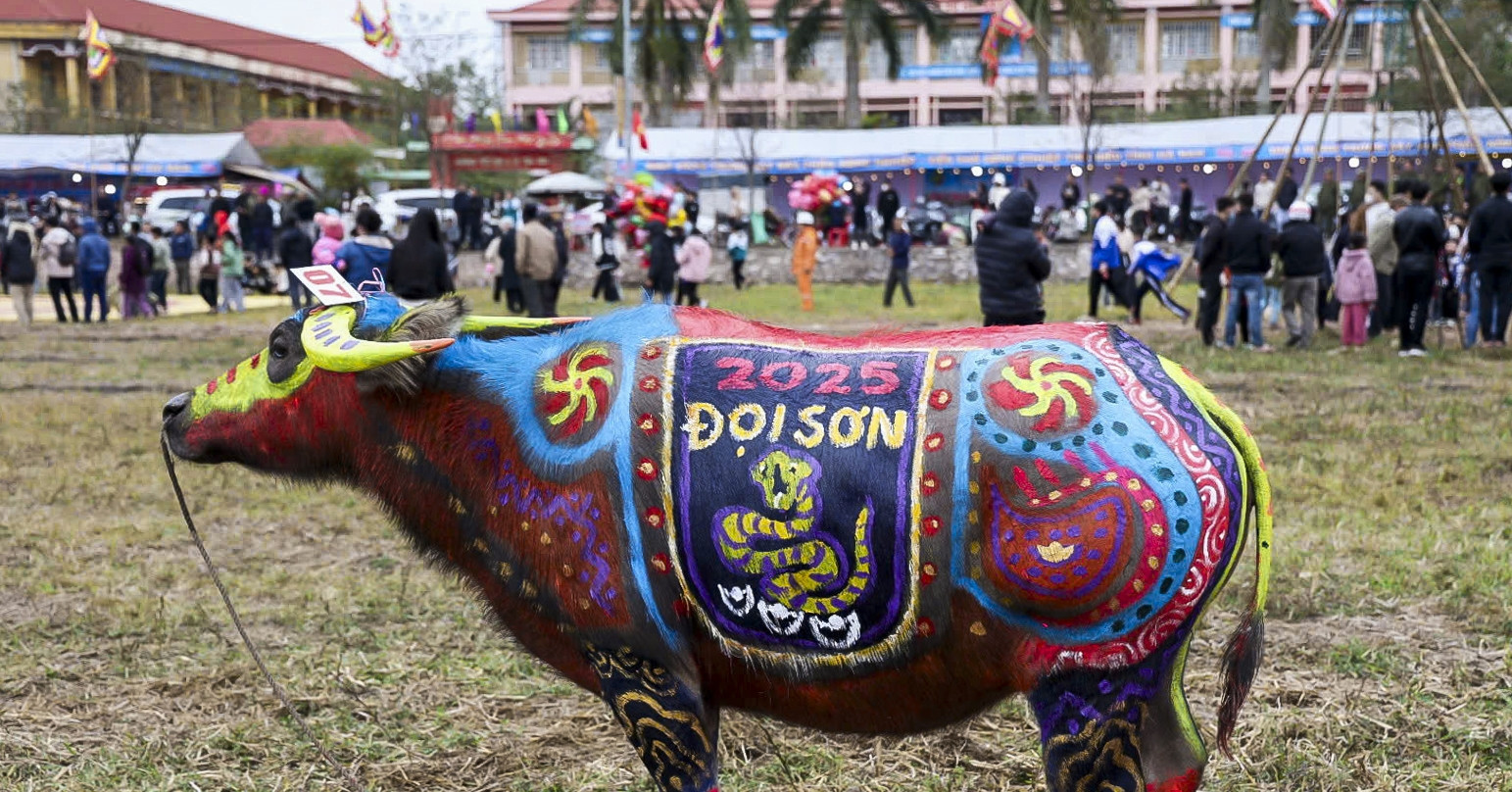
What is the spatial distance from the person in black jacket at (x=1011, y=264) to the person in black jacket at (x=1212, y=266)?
5671 mm

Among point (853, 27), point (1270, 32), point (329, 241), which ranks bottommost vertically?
point (329, 241)

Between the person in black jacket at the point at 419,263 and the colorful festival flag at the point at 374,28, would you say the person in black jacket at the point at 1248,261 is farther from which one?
the colorful festival flag at the point at 374,28

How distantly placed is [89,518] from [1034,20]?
134ft

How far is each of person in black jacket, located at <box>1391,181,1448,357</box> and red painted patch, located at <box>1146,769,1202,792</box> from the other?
508 inches

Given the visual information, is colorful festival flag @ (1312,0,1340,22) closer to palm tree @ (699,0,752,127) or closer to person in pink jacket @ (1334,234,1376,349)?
person in pink jacket @ (1334,234,1376,349)

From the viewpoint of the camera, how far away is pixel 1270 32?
4775cm

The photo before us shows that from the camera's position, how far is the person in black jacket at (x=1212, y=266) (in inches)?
612

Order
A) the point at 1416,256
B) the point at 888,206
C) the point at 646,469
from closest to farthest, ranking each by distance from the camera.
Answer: the point at 646,469
the point at 1416,256
the point at 888,206

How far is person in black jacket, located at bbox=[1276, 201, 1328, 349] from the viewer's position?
15.2m

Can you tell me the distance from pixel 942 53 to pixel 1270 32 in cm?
1958

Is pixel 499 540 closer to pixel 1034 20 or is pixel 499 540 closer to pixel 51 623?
pixel 51 623

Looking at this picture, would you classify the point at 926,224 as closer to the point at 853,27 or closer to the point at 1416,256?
the point at 853,27

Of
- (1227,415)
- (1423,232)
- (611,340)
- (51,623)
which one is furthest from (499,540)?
(1423,232)

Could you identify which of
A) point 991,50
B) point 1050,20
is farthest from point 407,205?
point 1050,20
